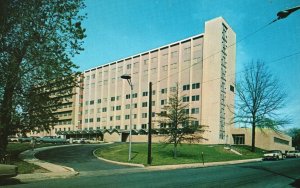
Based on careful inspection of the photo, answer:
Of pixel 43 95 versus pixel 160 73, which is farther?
pixel 160 73

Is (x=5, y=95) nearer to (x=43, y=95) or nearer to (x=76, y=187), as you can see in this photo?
(x=43, y=95)

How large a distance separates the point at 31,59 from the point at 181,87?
56925 mm

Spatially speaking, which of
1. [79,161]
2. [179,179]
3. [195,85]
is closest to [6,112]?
[79,161]

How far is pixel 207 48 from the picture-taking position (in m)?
73.1

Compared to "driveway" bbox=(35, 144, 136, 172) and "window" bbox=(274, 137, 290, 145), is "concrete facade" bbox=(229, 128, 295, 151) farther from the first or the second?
"driveway" bbox=(35, 144, 136, 172)

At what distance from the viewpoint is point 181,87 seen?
77562 millimetres

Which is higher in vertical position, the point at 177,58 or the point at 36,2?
the point at 177,58

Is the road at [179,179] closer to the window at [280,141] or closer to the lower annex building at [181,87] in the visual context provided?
the lower annex building at [181,87]

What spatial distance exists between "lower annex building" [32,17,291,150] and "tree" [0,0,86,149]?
35.9m

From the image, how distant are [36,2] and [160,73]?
6080cm

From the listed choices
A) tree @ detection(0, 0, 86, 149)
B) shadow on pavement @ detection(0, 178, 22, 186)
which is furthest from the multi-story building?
shadow on pavement @ detection(0, 178, 22, 186)

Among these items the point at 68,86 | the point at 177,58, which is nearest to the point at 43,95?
the point at 68,86

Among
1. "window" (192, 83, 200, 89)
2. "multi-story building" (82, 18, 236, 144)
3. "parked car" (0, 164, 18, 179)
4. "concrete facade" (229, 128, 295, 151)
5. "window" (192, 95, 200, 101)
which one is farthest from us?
"concrete facade" (229, 128, 295, 151)

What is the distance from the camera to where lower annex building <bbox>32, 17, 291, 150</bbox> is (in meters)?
72.3
